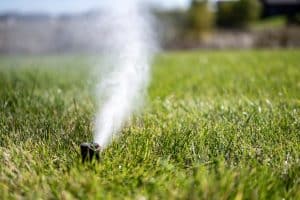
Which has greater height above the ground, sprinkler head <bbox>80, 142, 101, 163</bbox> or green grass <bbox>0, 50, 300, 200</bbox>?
sprinkler head <bbox>80, 142, 101, 163</bbox>

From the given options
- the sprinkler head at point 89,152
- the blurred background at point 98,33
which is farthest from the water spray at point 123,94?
the blurred background at point 98,33

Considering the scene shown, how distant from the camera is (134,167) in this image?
1604 millimetres

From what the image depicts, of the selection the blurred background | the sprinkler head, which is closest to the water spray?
the sprinkler head

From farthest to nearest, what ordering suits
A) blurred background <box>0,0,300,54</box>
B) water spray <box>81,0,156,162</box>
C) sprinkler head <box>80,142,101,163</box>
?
blurred background <box>0,0,300,54</box>
water spray <box>81,0,156,162</box>
sprinkler head <box>80,142,101,163</box>

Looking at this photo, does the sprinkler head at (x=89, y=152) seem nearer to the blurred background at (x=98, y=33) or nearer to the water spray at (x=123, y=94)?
the water spray at (x=123, y=94)

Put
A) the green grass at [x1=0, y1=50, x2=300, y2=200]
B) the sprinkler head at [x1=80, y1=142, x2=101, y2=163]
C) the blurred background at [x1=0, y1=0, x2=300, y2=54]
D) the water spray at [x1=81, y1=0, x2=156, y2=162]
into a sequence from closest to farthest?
1. the green grass at [x1=0, y1=50, x2=300, y2=200]
2. the sprinkler head at [x1=80, y1=142, x2=101, y2=163]
3. the water spray at [x1=81, y1=0, x2=156, y2=162]
4. the blurred background at [x1=0, y1=0, x2=300, y2=54]

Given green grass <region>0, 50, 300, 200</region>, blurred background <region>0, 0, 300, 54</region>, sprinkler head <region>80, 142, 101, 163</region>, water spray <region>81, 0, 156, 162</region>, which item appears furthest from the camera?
blurred background <region>0, 0, 300, 54</region>

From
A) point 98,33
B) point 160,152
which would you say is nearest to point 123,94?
point 160,152

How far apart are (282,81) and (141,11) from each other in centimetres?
194

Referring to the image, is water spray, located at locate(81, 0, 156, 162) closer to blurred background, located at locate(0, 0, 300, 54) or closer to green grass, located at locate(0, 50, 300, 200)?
green grass, located at locate(0, 50, 300, 200)

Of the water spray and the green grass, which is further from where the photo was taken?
the water spray

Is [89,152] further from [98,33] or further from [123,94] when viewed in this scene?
[98,33]

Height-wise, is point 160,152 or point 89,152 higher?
point 89,152

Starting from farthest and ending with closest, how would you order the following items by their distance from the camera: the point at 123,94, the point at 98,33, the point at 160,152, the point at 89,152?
the point at 98,33 < the point at 123,94 < the point at 160,152 < the point at 89,152
